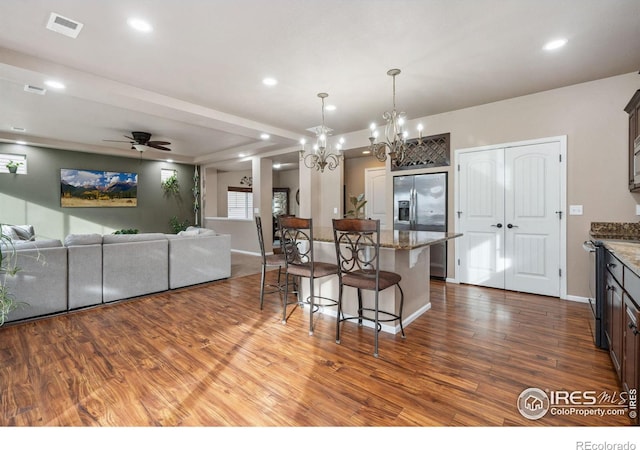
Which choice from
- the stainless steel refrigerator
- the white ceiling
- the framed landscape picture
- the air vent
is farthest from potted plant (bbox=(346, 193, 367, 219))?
the framed landscape picture

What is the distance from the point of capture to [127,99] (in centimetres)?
373

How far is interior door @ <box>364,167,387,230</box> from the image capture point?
6.38 meters

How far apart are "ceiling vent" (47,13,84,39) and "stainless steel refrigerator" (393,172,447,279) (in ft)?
14.4

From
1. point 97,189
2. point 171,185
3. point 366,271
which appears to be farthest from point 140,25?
point 171,185

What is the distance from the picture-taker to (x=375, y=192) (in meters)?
6.49

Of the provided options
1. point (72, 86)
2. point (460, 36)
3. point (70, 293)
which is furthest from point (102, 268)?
point (460, 36)

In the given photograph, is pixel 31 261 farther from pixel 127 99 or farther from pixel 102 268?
pixel 127 99

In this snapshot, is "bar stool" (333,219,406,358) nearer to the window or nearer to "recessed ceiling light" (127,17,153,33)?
"recessed ceiling light" (127,17,153,33)

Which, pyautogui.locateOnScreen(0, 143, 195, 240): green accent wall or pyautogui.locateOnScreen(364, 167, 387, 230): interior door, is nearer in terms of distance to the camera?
pyautogui.locateOnScreen(0, 143, 195, 240): green accent wall

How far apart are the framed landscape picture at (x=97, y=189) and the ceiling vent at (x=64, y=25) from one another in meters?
5.54

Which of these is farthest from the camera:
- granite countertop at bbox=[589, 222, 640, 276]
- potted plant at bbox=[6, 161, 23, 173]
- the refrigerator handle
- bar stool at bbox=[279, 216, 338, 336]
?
potted plant at bbox=[6, 161, 23, 173]

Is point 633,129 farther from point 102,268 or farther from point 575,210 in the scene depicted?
point 102,268
